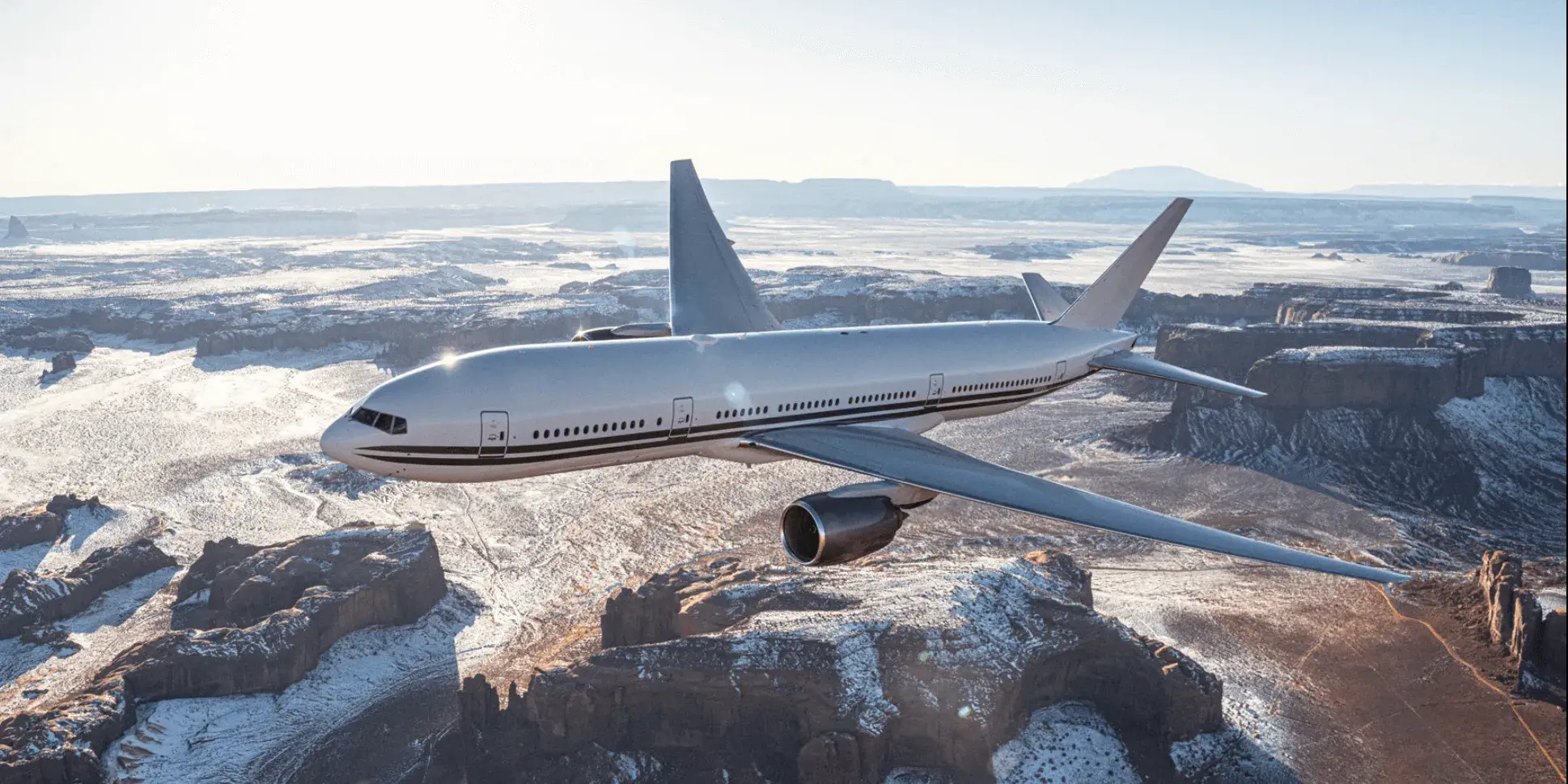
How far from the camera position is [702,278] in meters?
54.8

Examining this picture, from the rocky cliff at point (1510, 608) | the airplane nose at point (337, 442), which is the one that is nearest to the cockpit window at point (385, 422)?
the airplane nose at point (337, 442)

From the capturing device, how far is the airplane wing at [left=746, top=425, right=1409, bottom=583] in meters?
30.7

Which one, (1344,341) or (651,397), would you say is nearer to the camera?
(651,397)

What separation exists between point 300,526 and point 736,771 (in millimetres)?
64472

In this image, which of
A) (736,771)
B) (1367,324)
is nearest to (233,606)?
(736,771)

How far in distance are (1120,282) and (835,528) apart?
32080 millimetres

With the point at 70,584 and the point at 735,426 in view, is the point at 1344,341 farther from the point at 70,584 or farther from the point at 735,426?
the point at 70,584

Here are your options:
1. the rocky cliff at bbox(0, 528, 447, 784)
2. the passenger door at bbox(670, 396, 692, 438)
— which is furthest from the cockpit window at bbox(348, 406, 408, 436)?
the rocky cliff at bbox(0, 528, 447, 784)

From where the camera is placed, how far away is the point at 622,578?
81.6 metres

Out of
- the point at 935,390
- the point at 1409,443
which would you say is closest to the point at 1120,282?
the point at 935,390

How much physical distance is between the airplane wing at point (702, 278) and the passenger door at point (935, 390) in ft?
36.0

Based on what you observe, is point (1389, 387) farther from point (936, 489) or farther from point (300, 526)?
point (300, 526)

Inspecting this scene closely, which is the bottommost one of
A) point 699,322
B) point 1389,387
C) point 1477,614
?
point 1477,614

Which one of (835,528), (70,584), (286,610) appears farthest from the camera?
(70,584)
